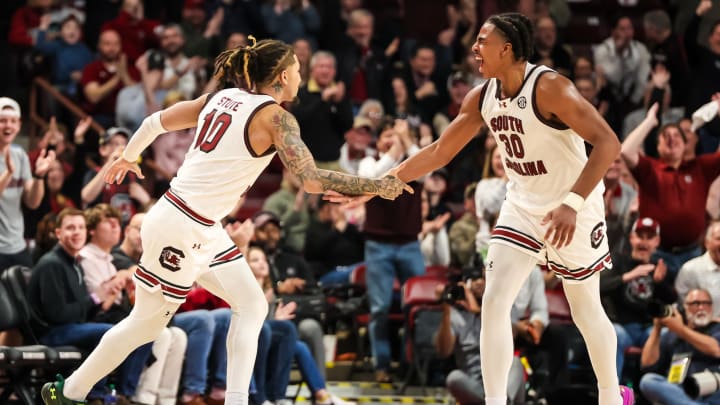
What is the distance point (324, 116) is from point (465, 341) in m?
3.94

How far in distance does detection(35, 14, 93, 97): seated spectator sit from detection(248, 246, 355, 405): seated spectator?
501 cm

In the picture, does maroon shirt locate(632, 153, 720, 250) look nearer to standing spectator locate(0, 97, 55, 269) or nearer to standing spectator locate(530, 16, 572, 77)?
standing spectator locate(530, 16, 572, 77)

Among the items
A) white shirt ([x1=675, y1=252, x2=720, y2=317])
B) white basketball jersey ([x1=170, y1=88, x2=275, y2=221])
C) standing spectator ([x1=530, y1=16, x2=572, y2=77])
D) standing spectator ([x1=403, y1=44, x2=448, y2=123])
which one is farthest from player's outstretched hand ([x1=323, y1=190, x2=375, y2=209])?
standing spectator ([x1=530, y1=16, x2=572, y2=77])

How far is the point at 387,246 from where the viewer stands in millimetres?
10781

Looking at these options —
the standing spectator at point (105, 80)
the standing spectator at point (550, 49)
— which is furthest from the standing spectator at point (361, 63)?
the standing spectator at point (105, 80)

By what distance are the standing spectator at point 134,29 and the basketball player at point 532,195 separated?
7.45 m

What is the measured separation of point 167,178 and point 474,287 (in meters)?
4.25

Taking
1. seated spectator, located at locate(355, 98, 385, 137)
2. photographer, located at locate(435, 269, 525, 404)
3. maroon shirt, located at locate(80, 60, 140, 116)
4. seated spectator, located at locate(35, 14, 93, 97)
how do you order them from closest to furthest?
photographer, located at locate(435, 269, 525, 404)
seated spectator, located at locate(355, 98, 385, 137)
maroon shirt, located at locate(80, 60, 140, 116)
seated spectator, located at locate(35, 14, 93, 97)

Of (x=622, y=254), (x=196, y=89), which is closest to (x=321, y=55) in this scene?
(x=196, y=89)

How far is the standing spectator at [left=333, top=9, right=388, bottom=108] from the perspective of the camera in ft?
45.4

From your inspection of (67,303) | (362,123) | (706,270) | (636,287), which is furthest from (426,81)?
(67,303)

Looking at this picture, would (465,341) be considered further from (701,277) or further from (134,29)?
(134,29)

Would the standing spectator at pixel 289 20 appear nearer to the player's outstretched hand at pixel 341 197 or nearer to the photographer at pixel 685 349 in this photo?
the photographer at pixel 685 349

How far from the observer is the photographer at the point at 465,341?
897cm
